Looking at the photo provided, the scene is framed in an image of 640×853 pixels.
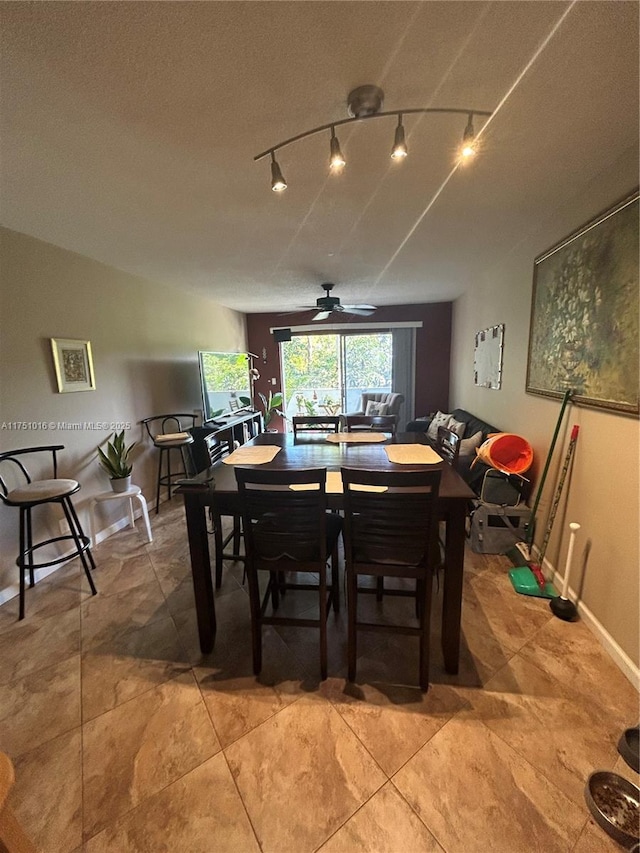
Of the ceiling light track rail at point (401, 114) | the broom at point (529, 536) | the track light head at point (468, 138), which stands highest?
the ceiling light track rail at point (401, 114)

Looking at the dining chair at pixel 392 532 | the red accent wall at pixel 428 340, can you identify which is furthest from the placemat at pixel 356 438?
the red accent wall at pixel 428 340

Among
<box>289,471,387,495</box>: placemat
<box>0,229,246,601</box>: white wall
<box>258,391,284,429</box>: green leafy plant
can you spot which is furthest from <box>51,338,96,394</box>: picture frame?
<box>258,391,284,429</box>: green leafy plant

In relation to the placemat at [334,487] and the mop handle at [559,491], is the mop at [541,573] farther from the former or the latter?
the placemat at [334,487]

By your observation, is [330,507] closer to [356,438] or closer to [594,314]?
[356,438]

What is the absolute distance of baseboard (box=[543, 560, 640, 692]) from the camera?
1.56 meters

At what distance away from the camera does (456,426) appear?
3.96 meters


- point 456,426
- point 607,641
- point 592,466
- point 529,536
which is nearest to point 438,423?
point 456,426

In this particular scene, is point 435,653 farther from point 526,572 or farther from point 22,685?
point 22,685

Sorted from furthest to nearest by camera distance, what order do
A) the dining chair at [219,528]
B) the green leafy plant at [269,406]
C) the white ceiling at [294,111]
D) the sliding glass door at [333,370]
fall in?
the sliding glass door at [333,370] → the green leafy plant at [269,406] → the dining chair at [219,528] → the white ceiling at [294,111]

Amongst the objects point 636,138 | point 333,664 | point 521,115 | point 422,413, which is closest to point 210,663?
point 333,664

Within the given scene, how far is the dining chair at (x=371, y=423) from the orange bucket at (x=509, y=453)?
2.61 ft

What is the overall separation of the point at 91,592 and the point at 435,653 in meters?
2.27

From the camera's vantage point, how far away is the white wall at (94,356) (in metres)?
2.32

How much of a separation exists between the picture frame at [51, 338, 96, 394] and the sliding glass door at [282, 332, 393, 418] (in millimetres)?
4125
